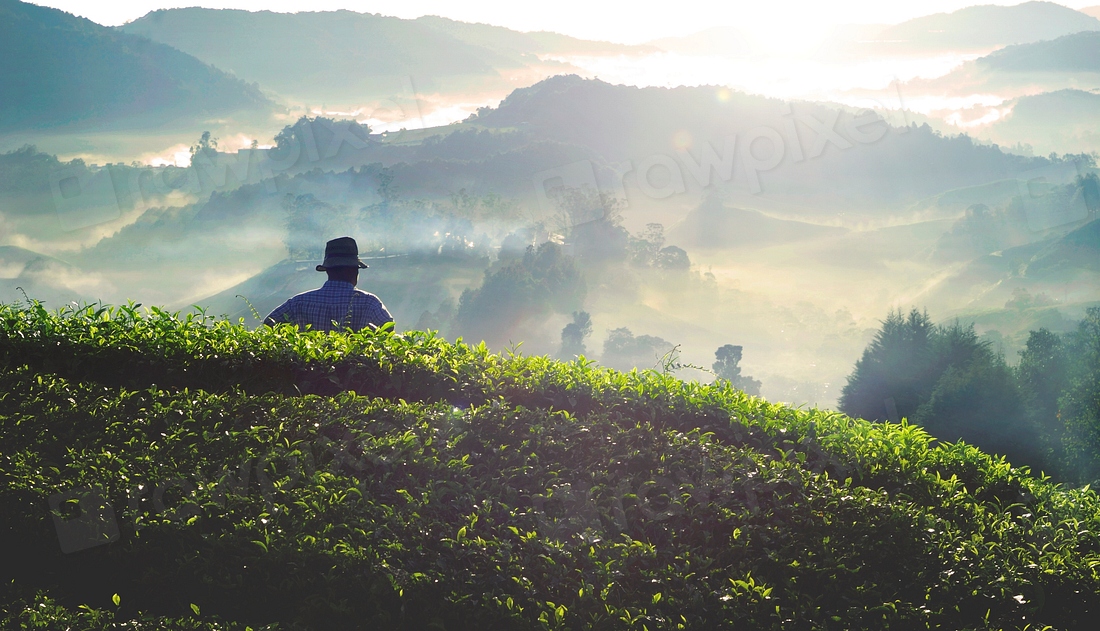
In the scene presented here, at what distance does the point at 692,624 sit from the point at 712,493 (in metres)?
1.09

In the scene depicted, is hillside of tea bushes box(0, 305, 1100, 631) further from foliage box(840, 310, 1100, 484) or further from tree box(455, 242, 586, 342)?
tree box(455, 242, 586, 342)

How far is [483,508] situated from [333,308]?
397cm

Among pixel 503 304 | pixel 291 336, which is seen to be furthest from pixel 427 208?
pixel 291 336

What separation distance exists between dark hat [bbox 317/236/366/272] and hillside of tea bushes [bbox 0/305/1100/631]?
1487 millimetres

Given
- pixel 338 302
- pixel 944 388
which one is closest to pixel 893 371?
pixel 944 388

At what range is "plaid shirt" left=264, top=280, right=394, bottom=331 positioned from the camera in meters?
8.19

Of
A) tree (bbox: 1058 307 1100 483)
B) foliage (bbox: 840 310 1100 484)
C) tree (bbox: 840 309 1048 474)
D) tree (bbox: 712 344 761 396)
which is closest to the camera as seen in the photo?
tree (bbox: 1058 307 1100 483)

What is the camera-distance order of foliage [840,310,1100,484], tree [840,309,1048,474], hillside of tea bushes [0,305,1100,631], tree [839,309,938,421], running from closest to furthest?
1. hillside of tea bushes [0,305,1100,631]
2. foliage [840,310,1100,484]
3. tree [840,309,1048,474]
4. tree [839,309,938,421]

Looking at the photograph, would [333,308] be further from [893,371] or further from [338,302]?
[893,371]

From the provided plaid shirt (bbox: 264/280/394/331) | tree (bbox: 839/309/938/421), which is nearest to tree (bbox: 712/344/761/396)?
tree (bbox: 839/309/938/421)

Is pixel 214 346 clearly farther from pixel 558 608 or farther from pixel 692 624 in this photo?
pixel 692 624

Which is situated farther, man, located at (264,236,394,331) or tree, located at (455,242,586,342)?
tree, located at (455,242,586,342)

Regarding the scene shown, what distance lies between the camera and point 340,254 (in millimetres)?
8117

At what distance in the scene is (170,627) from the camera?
4.31 metres
